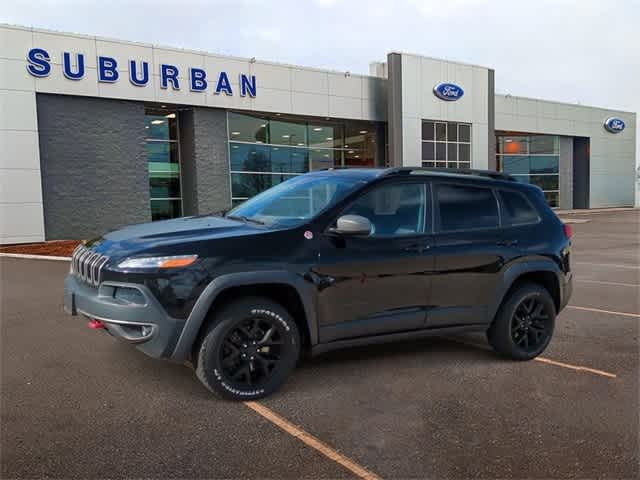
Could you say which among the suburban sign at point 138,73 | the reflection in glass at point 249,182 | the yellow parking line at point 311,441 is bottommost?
the yellow parking line at point 311,441

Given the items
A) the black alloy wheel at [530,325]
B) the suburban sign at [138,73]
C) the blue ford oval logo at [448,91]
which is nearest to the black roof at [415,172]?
the black alloy wheel at [530,325]

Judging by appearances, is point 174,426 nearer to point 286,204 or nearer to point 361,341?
point 361,341

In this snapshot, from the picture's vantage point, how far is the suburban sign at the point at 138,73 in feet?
57.5

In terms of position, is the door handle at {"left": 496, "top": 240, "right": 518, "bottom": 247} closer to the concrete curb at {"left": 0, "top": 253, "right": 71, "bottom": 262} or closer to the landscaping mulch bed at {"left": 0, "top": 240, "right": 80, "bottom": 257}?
the concrete curb at {"left": 0, "top": 253, "right": 71, "bottom": 262}

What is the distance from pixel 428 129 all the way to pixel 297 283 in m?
25.2

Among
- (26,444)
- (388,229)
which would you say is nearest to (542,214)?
(388,229)

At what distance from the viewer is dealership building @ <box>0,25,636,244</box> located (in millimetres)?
17516

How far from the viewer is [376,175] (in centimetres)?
457

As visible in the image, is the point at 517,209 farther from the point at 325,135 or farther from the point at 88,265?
the point at 325,135

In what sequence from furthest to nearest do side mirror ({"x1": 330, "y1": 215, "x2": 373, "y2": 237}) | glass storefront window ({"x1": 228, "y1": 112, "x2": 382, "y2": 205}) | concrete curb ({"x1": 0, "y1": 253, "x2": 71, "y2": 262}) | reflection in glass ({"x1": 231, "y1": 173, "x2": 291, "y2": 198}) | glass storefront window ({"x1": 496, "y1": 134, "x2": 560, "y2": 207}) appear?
glass storefront window ({"x1": 496, "y1": 134, "x2": 560, "y2": 207})
glass storefront window ({"x1": 228, "y1": 112, "x2": 382, "y2": 205})
reflection in glass ({"x1": 231, "y1": 173, "x2": 291, "y2": 198})
concrete curb ({"x1": 0, "y1": 253, "x2": 71, "y2": 262})
side mirror ({"x1": 330, "y1": 215, "x2": 373, "y2": 237})

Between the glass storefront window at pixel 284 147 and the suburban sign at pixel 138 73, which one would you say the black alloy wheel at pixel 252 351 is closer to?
the suburban sign at pixel 138 73

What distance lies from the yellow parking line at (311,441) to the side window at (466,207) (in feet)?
6.96

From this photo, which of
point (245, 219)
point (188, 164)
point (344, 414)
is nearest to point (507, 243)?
point (344, 414)

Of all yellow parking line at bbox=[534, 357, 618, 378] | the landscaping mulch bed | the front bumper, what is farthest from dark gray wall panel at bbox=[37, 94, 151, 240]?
yellow parking line at bbox=[534, 357, 618, 378]
